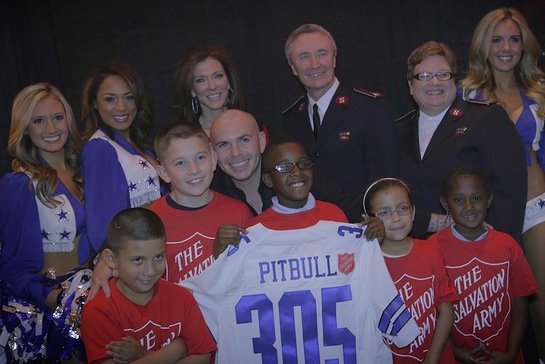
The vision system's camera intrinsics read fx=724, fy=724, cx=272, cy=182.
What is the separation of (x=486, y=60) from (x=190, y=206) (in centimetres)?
207

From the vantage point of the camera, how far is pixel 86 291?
11.3ft

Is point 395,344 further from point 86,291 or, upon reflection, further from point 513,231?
point 86,291

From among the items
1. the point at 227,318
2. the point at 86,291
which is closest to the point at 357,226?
the point at 227,318

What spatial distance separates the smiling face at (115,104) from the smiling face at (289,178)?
106 cm

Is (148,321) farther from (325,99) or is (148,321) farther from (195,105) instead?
(325,99)

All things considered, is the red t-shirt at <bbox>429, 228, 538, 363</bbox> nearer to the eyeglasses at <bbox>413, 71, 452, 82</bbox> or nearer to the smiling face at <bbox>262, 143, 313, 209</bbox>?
the smiling face at <bbox>262, 143, 313, 209</bbox>

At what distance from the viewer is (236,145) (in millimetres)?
3559

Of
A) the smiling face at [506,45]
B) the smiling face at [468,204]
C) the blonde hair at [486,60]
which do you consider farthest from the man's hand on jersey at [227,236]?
the smiling face at [506,45]

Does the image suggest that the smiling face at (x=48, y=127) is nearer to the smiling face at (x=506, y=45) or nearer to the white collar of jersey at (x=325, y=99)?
the white collar of jersey at (x=325, y=99)

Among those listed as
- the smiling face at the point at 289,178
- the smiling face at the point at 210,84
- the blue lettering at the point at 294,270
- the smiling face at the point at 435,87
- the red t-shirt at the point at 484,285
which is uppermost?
the smiling face at the point at 210,84

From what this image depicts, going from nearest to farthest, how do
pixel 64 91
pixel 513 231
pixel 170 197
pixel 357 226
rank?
pixel 357 226 → pixel 170 197 → pixel 513 231 → pixel 64 91

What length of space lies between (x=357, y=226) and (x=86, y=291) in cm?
132

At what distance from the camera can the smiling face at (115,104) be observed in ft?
13.1

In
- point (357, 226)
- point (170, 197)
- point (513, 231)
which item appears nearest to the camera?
point (357, 226)
